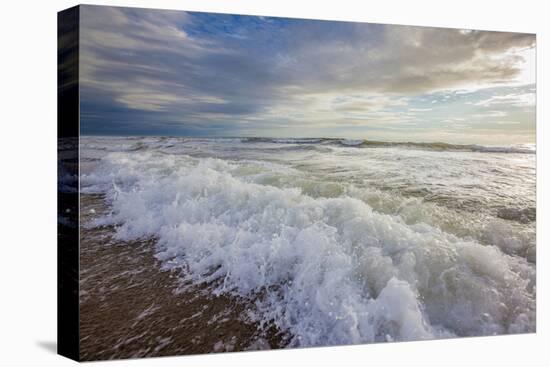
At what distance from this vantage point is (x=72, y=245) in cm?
348

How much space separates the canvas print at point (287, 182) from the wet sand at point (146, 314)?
13mm

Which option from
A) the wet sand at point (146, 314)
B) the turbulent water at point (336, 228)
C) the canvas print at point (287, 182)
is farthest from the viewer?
the turbulent water at point (336, 228)

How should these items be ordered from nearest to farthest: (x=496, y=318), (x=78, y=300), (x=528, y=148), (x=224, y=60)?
(x=78, y=300) < (x=224, y=60) < (x=496, y=318) < (x=528, y=148)

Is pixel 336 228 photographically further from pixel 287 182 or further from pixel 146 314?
pixel 146 314

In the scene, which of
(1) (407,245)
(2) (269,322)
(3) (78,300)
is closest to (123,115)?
(3) (78,300)

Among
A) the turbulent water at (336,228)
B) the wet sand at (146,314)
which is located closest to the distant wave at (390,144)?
the turbulent water at (336,228)

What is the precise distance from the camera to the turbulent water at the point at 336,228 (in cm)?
369

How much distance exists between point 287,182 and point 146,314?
1.44 metres

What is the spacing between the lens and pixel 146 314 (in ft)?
11.2

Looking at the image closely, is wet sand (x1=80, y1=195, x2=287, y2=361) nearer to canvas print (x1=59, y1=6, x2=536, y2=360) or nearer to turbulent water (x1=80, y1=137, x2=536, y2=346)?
canvas print (x1=59, y1=6, x2=536, y2=360)

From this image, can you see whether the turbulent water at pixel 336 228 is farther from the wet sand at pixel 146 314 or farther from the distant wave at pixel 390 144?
the wet sand at pixel 146 314

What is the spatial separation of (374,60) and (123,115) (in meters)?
1.99

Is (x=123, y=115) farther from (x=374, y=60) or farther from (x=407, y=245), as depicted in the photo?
(x=407, y=245)

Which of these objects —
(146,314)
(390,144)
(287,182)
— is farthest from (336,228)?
(146,314)
